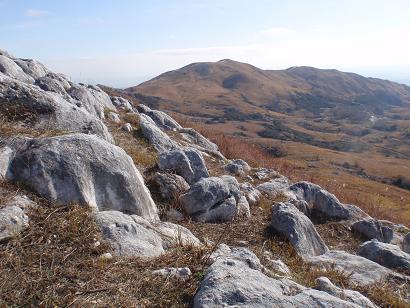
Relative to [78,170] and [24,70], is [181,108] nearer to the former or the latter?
[24,70]

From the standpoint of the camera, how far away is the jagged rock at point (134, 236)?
6496 mm

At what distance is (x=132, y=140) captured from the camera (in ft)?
52.7

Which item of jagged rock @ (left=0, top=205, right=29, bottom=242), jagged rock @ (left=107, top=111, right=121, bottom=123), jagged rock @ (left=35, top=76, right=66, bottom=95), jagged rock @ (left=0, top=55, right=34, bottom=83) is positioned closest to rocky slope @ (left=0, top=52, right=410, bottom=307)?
jagged rock @ (left=0, top=205, right=29, bottom=242)

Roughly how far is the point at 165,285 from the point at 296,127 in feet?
582

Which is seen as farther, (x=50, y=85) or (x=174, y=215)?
(x=50, y=85)

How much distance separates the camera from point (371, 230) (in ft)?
43.3

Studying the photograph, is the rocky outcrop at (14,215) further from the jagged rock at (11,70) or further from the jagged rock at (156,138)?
the jagged rock at (11,70)

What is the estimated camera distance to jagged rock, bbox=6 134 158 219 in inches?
293

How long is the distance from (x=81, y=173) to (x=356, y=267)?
6.19m

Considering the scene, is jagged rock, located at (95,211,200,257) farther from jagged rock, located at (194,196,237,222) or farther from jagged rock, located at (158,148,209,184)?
jagged rock, located at (158,148,209,184)

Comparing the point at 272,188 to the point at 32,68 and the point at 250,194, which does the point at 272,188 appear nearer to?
the point at 250,194

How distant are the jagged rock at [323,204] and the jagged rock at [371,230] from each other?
927mm

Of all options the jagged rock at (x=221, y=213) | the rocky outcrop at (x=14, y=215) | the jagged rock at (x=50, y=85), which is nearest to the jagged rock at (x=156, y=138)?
the jagged rock at (x=50, y=85)

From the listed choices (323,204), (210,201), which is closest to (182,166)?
(210,201)
